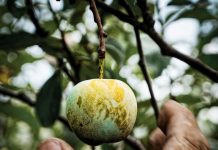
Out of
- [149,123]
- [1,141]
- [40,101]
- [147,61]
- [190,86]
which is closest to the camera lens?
[147,61]

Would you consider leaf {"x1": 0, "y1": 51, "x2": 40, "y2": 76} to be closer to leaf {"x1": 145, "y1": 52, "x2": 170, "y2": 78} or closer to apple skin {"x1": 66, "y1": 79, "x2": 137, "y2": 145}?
leaf {"x1": 145, "y1": 52, "x2": 170, "y2": 78}

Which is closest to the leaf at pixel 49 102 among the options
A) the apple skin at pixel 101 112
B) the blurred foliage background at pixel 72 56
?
the blurred foliage background at pixel 72 56

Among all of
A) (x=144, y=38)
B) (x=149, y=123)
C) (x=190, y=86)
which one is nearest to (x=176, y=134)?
(x=144, y=38)

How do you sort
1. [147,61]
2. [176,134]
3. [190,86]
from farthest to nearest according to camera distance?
[190,86] < [147,61] < [176,134]

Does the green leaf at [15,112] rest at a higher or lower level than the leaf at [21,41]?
lower

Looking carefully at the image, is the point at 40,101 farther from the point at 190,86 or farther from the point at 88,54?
the point at 190,86

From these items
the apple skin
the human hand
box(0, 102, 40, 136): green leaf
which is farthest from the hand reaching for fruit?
box(0, 102, 40, 136): green leaf

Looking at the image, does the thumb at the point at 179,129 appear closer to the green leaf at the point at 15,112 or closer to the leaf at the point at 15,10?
the leaf at the point at 15,10
